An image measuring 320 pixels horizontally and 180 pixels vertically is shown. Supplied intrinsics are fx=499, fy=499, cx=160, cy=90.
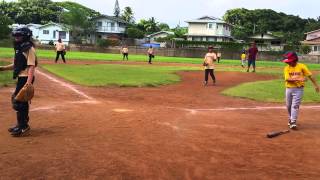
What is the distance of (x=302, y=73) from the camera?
35.3ft

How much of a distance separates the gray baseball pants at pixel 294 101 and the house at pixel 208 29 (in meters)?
80.5

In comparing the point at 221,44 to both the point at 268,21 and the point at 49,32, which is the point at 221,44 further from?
the point at 268,21

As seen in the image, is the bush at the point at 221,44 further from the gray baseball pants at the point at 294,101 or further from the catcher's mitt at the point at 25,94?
the catcher's mitt at the point at 25,94

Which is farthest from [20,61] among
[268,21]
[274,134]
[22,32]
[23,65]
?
[268,21]

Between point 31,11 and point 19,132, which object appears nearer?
point 19,132

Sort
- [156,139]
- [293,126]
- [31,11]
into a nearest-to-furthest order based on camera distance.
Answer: [156,139] → [293,126] → [31,11]

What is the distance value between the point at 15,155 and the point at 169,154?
225cm

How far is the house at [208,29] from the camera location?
90.9m

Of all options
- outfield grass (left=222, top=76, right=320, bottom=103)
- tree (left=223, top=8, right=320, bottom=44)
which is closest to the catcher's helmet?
outfield grass (left=222, top=76, right=320, bottom=103)

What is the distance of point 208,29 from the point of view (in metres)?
91.5

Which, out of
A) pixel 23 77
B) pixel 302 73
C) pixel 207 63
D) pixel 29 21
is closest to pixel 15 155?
pixel 23 77

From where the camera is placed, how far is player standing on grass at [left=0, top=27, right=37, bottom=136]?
8750 millimetres

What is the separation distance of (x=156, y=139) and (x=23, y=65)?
2.71m

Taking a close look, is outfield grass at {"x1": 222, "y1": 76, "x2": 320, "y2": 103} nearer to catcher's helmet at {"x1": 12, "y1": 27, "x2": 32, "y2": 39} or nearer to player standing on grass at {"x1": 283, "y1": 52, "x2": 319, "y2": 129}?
player standing on grass at {"x1": 283, "y1": 52, "x2": 319, "y2": 129}
